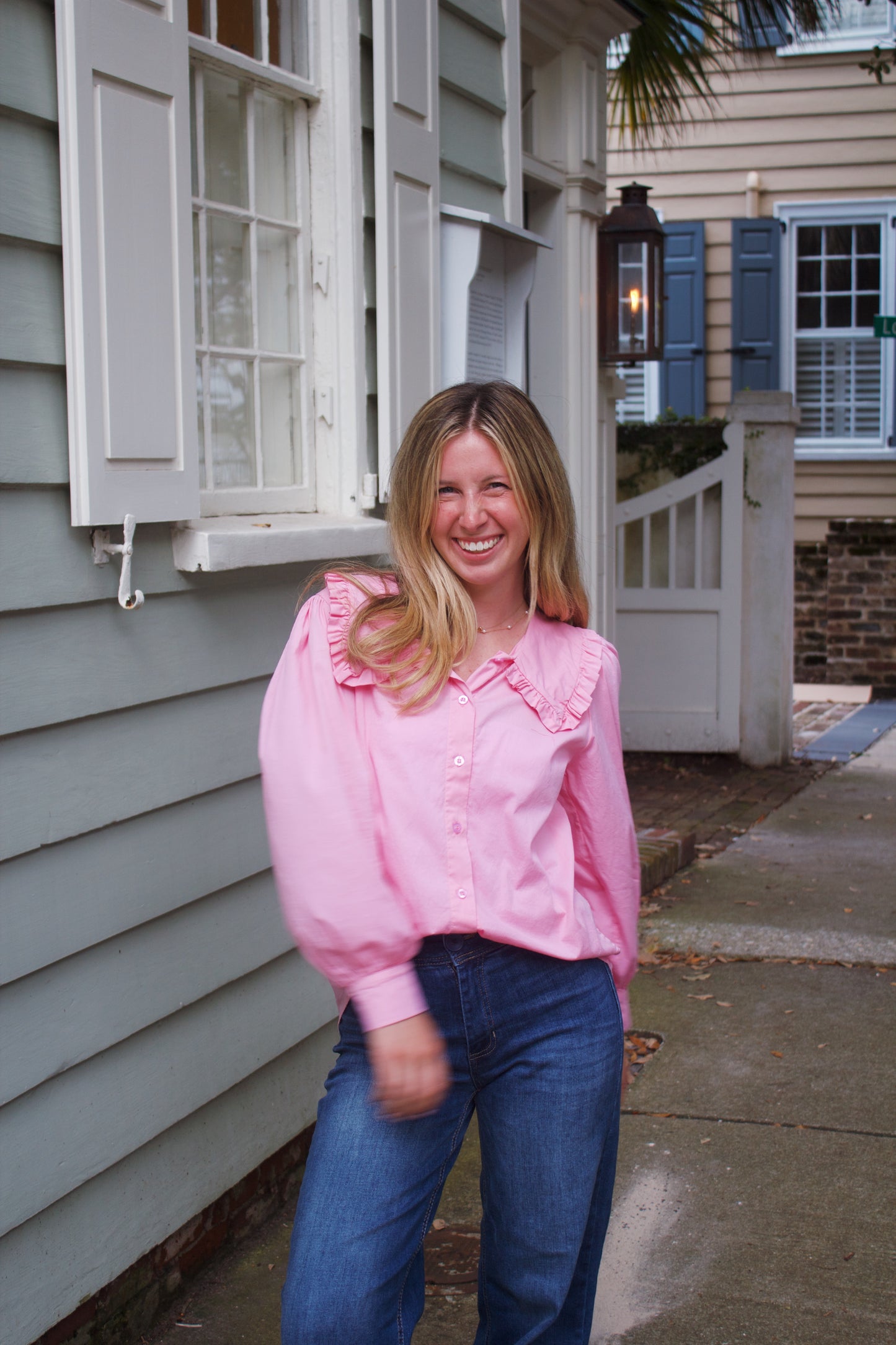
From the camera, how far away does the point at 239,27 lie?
334 centimetres

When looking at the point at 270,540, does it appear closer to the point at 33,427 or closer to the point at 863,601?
the point at 33,427

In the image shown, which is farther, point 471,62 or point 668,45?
point 668,45

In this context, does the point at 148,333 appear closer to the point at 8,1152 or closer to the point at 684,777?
the point at 8,1152

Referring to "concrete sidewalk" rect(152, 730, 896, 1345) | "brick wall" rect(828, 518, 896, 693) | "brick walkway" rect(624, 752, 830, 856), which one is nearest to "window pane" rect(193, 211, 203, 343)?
"concrete sidewalk" rect(152, 730, 896, 1345)

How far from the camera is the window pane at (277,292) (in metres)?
3.50

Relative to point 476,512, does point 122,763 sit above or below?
below

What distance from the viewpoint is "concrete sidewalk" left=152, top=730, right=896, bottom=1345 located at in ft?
9.62

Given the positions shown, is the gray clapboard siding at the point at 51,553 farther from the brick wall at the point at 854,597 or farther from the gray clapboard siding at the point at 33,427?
the brick wall at the point at 854,597

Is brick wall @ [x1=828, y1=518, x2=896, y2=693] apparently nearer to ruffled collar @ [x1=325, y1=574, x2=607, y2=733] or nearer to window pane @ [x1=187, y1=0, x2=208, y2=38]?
window pane @ [x1=187, y1=0, x2=208, y2=38]

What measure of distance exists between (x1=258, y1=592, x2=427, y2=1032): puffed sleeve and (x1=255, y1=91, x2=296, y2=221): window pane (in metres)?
1.92

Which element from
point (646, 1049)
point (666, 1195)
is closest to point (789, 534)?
point (646, 1049)

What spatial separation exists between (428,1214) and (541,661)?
0.82m

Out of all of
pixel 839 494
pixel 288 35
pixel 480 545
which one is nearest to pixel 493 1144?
pixel 480 545

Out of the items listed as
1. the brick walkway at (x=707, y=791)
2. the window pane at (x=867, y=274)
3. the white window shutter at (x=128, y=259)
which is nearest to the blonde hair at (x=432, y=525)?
the white window shutter at (x=128, y=259)
